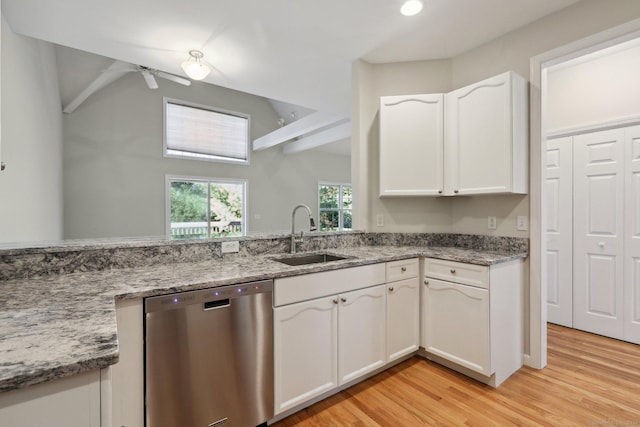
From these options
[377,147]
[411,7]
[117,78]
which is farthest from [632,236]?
[117,78]

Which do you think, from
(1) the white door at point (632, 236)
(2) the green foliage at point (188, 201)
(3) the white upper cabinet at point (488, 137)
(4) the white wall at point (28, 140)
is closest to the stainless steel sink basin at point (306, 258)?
(3) the white upper cabinet at point (488, 137)

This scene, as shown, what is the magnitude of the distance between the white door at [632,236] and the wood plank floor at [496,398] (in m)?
0.34

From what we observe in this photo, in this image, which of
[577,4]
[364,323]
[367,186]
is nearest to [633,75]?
[577,4]

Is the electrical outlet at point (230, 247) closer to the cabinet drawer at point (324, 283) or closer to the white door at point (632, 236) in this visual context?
the cabinet drawer at point (324, 283)

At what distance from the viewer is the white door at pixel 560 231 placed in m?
2.87

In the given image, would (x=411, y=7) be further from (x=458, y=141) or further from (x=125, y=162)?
(x=125, y=162)

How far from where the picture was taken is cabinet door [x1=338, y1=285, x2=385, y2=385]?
186cm

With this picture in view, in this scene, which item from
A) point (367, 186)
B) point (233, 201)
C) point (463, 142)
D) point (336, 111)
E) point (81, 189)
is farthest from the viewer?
point (233, 201)

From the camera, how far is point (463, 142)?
2.34m

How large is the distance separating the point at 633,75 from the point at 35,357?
396 cm

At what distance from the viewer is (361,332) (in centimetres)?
195

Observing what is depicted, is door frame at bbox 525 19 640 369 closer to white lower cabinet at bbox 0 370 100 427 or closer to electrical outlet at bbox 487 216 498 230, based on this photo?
electrical outlet at bbox 487 216 498 230

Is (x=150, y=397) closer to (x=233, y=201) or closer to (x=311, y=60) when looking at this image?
(x=311, y=60)

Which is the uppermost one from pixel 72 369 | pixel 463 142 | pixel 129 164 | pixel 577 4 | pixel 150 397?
pixel 577 4
